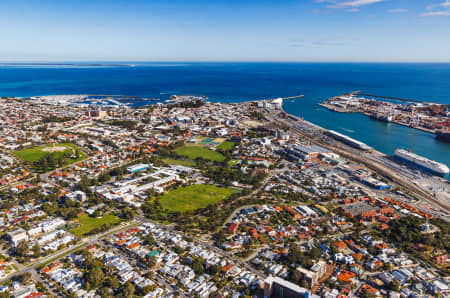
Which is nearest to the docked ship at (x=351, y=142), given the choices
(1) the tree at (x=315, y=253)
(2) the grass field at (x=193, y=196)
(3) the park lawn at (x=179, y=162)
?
(2) the grass field at (x=193, y=196)

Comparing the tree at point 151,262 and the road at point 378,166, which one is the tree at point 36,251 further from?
the road at point 378,166

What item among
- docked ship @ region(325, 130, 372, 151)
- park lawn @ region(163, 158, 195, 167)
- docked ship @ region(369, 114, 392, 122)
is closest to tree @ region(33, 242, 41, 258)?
park lawn @ region(163, 158, 195, 167)

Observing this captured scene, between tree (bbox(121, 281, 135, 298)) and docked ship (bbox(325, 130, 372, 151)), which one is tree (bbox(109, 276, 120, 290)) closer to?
tree (bbox(121, 281, 135, 298))

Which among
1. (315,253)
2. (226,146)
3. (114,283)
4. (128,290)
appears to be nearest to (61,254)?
(114,283)

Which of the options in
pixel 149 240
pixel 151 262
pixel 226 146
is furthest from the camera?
pixel 226 146

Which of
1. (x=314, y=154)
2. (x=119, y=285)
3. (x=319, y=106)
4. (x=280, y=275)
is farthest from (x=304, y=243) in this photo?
(x=319, y=106)

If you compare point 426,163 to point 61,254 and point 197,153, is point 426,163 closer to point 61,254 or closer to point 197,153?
point 197,153
